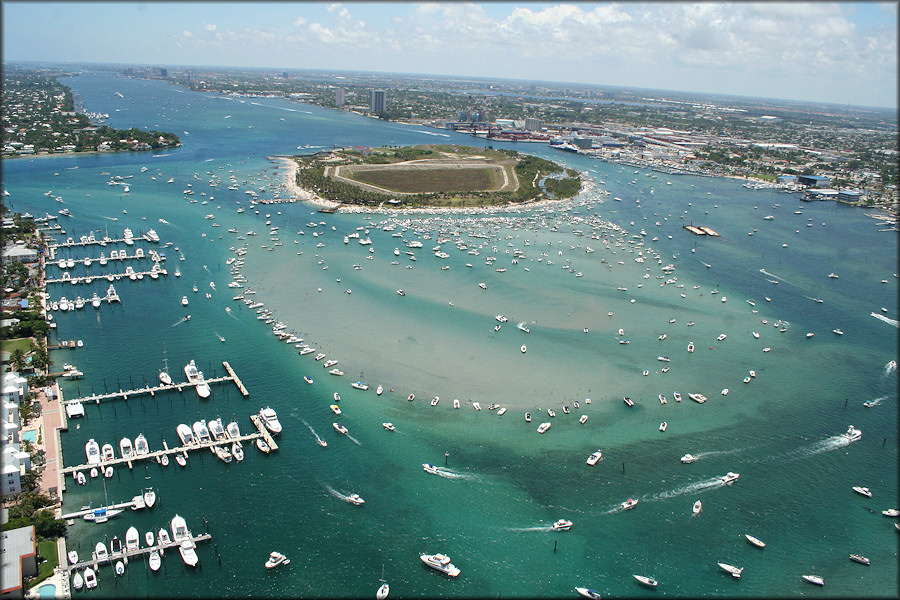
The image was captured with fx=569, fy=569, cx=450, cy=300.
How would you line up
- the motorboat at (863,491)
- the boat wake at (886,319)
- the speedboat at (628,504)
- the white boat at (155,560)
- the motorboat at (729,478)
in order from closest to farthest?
the white boat at (155,560) < the speedboat at (628,504) < the motorboat at (863,491) < the motorboat at (729,478) < the boat wake at (886,319)

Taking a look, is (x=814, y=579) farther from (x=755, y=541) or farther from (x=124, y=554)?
(x=124, y=554)

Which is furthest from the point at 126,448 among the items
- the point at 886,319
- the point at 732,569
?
the point at 886,319

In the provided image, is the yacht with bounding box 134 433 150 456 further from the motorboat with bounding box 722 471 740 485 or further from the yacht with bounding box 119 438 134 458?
the motorboat with bounding box 722 471 740 485

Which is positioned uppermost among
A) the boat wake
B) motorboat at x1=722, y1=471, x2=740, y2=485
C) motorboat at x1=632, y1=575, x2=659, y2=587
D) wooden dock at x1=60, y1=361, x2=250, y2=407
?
the boat wake

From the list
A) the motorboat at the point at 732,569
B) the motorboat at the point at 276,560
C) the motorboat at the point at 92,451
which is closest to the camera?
the motorboat at the point at 276,560

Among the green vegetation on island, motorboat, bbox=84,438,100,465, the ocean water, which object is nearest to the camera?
the ocean water

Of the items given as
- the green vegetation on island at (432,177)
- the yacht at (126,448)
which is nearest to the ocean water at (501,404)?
the yacht at (126,448)

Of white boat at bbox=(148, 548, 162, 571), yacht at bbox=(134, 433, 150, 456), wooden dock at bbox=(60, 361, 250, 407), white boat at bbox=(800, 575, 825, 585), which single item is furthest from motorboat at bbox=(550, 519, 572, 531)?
yacht at bbox=(134, 433, 150, 456)

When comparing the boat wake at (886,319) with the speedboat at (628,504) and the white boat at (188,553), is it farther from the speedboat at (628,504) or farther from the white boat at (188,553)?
the white boat at (188,553)
